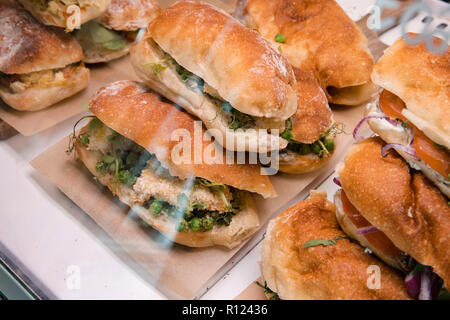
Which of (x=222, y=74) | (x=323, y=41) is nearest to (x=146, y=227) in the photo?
(x=222, y=74)

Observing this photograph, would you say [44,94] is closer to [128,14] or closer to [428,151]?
[128,14]

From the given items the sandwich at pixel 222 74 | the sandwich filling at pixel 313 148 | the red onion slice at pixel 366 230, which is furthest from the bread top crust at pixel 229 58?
the red onion slice at pixel 366 230

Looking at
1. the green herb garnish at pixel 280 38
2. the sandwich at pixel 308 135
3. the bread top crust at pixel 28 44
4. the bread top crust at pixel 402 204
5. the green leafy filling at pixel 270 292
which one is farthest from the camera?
the green herb garnish at pixel 280 38

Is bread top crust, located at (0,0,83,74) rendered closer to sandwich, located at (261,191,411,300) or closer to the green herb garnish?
the green herb garnish

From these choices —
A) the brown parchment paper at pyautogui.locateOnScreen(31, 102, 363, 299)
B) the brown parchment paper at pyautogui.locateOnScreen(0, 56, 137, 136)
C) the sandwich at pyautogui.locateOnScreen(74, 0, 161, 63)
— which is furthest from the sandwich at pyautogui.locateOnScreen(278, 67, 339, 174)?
the sandwich at pyautogui.locateOnScreen(74, 0, 161, 63)

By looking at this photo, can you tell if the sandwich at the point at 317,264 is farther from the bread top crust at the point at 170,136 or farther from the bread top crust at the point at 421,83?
the bread top crust at the point at 421,83

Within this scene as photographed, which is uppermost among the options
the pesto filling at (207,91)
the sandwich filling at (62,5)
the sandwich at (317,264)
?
the sandwich filling at (62,5)
